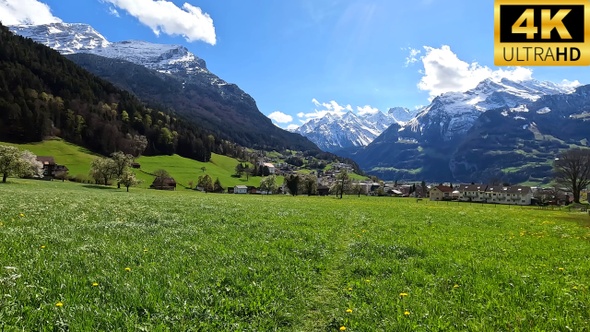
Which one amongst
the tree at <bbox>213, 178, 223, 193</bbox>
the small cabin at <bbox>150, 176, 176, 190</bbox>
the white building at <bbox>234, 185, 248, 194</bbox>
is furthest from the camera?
the white building at <bbox>234, 185, 248, 194</bbox>

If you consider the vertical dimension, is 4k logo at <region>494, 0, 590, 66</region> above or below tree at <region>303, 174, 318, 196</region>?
above

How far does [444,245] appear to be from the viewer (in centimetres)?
1608

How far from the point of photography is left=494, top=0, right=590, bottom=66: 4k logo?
2011cm

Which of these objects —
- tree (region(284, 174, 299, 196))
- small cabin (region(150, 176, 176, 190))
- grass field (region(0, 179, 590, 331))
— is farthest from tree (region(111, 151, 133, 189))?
grass field (region(0, 179, 590, 331))

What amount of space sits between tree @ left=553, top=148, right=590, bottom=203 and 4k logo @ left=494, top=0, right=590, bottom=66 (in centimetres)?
10874

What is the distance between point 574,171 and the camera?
105 meters

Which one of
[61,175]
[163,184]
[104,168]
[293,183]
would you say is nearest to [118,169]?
[104,168]

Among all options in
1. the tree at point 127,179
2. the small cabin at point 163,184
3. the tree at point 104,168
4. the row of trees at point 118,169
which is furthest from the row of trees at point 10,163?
the small cabin at point 163,184

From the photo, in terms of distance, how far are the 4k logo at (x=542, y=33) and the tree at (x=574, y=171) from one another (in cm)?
10874

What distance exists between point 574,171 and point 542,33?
110798 mm

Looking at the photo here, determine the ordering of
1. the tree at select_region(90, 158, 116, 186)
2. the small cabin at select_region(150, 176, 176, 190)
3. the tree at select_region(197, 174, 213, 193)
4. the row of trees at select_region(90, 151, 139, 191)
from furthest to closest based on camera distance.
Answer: the tree at select_region(197, 174, 213, 193) < the small cabin at select_region(150, 176, 176, 190) < the tree at select_region(90, 158, 116, 186) < the row of trees at select_region(90, 151, 139, 191)

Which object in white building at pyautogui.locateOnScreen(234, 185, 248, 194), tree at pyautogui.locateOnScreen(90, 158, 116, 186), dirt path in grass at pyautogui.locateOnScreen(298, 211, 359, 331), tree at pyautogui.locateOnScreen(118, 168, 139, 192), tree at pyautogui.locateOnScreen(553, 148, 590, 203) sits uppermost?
tree at pyautogui.locateOnScreen(553, 148, 590, 203)

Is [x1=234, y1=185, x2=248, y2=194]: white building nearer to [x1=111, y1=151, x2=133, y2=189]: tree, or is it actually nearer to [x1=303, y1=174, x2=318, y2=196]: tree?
[x1=303, y1=174, x2=318, y2=196]: tree

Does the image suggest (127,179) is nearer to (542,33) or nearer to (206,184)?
(206,184)
